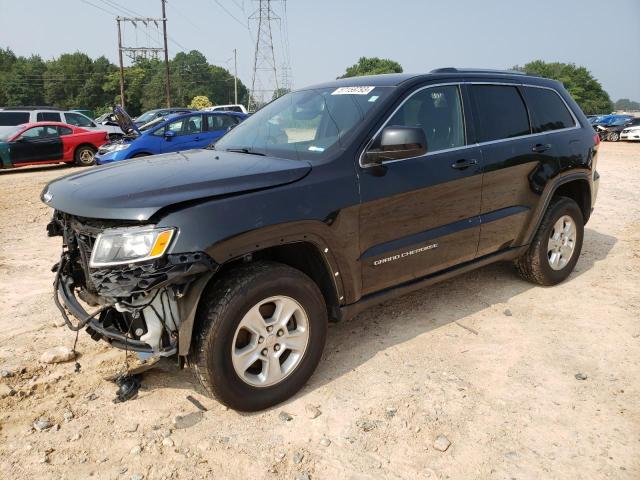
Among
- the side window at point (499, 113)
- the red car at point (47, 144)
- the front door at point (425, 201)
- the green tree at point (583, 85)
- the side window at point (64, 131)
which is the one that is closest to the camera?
the front door at point (425, 201)

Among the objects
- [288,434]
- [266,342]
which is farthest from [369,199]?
[288,434]

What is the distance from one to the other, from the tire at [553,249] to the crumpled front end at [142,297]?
10.5 feet

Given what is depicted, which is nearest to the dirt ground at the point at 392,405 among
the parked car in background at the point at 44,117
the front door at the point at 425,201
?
the front door at the point at 425,201

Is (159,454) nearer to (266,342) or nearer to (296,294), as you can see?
(266,342)

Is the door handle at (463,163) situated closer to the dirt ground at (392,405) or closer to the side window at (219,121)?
the dirt ground at (392,405)

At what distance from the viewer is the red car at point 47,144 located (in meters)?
13.9

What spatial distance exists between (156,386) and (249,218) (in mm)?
1346

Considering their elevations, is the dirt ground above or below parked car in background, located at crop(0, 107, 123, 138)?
below

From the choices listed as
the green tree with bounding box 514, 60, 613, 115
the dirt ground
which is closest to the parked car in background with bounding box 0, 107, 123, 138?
the dirt ground

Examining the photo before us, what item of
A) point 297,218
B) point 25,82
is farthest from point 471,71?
point 25,82

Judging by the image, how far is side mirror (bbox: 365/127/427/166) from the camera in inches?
116

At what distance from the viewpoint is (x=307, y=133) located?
11.6 ft

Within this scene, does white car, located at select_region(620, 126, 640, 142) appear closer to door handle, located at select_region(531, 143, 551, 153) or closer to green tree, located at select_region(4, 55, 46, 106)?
door handle, located at select_region(531, 143, 551, 153)

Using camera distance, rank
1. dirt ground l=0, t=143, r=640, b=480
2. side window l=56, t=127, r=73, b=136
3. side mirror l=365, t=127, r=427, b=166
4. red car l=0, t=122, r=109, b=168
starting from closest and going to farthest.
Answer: dirt ground l=0, t=143, r=640, b=480 < side mirror l=365, t=127, r=427, b=166 < red car l=0, t=122, r=109, b=168 < side window l=56, t=127, r=73, b=136
